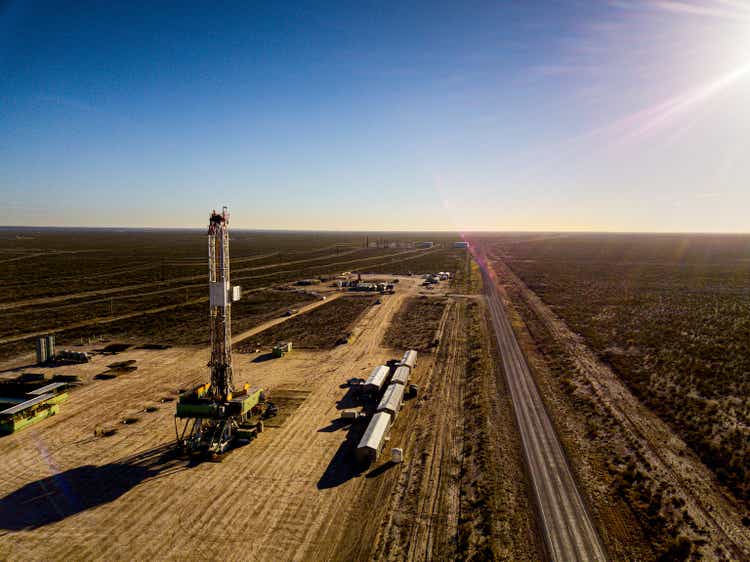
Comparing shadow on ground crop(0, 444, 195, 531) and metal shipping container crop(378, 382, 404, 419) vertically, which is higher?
metal shipping container crop(378, 382, 404, 419)

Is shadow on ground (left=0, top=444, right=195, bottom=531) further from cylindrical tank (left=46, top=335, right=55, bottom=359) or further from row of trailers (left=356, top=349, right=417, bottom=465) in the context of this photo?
cylindrical tank (left=46, top=335, right=55, bottom=359)

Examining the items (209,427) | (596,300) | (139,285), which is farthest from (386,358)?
(139,285)

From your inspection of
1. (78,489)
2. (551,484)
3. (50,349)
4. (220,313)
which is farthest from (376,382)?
(50,349)

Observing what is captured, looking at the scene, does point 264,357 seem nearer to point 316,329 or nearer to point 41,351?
point 316,329

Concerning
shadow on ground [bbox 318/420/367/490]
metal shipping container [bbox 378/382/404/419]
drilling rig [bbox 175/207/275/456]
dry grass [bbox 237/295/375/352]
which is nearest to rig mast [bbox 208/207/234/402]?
drilling rig [bbox 175/207/275/456]

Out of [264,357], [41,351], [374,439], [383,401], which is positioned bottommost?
[264,357]

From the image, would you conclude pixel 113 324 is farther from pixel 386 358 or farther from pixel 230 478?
pixel 230 478

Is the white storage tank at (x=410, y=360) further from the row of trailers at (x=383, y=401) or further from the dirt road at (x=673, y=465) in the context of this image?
the dirt road at (x=673, y=465)
